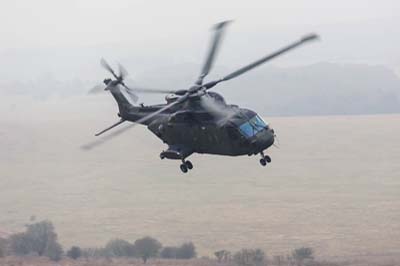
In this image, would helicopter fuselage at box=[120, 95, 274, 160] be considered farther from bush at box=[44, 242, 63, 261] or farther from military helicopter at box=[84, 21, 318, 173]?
bush at box=[44, 242, 63, 261]

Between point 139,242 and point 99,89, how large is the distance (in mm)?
106717

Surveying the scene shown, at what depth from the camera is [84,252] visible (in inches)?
6156

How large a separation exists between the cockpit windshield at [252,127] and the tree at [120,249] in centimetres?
11307

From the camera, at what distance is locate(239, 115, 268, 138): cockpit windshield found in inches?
1508

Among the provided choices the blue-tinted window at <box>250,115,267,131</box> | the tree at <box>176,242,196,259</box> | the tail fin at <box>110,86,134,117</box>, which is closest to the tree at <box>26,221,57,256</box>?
the tree at <box>176,242,196,259</box>

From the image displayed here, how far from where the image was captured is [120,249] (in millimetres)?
153000

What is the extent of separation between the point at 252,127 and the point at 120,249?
118m

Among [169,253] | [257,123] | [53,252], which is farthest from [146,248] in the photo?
[257,123]

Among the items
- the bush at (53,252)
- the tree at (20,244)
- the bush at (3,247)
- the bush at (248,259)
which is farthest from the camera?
the tree at (20,244)

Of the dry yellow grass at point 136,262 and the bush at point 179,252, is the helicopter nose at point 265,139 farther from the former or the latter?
the bush at point 179,252

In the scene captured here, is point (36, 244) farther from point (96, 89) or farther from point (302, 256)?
point (96, 89)

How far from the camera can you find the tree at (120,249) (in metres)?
150

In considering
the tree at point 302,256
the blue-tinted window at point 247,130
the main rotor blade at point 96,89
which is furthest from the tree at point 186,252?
the blue-tinted window at point 247,130

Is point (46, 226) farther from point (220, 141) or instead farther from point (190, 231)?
point (220, 141)
